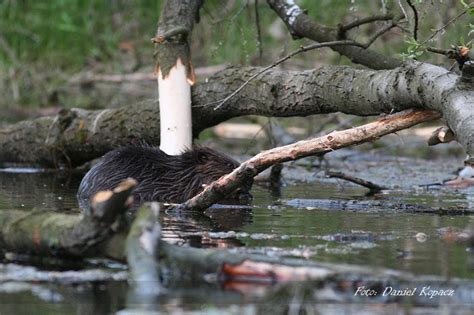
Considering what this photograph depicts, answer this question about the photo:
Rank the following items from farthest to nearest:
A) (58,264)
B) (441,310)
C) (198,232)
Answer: (198,232) < (58,264) < (441,310)

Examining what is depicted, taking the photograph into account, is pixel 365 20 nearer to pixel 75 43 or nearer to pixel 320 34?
pixel 320 34

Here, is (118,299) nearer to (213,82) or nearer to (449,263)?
(449,263)

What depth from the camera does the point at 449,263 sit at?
403cm

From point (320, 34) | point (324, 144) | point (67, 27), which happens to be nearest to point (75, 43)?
point (67, 27)

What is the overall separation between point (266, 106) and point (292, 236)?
1.94 m

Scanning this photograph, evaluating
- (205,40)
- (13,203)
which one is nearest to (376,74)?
(13,203)

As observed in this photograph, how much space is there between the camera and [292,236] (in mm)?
4785

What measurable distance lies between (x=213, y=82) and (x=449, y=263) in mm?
3237

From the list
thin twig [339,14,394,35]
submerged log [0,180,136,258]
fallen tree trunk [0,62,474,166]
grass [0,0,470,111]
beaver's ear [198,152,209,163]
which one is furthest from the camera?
grass [0,0,470,111]

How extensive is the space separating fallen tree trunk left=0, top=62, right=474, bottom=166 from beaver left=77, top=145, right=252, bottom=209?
14.8 inches

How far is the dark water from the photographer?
3.47m

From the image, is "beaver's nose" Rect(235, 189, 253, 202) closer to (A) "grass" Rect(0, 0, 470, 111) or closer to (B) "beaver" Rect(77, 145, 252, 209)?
(B) "beaver" Rect(77, 145, 252, 209)

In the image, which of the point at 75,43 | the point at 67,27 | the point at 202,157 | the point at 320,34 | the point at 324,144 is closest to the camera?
the point at 324,144

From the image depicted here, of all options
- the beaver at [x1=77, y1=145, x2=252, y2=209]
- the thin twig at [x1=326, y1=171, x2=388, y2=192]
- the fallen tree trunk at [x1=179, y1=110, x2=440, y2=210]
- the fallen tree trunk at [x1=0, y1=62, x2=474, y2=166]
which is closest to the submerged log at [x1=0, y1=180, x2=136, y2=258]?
the fallen tree trunk at [x1=179, y1=110, x2=440, y2=210]
